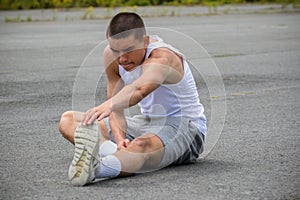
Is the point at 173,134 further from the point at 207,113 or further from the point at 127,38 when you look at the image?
the point at 207,113

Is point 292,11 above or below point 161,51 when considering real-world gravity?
below

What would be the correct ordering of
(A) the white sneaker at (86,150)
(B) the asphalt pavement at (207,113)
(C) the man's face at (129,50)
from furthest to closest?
1. (C) the man's face at (129,50)
2. (B) the asphalt pavement at (207,113)
3. (A) the white sneaker at (86,150)

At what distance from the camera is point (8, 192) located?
13.8 ft

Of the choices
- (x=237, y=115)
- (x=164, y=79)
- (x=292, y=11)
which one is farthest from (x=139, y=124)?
(x=292, y=11)

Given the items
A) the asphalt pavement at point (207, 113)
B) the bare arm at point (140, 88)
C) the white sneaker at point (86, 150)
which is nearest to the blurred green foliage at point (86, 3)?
the asphalt pavement at point (207, 113)

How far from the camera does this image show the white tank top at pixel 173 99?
15.6ft

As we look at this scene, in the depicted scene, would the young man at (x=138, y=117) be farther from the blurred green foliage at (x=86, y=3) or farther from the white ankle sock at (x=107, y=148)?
the blurred green foliage at (x=86, y=3)

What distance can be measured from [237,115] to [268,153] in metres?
1.71

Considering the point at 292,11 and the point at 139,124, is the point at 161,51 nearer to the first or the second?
the point at 139,124

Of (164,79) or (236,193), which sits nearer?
(236,193)

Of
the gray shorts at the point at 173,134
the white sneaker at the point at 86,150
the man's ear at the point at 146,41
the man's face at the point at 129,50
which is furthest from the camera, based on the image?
the gray shorts at the point at 173,134

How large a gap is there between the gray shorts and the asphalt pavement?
0.31 feet

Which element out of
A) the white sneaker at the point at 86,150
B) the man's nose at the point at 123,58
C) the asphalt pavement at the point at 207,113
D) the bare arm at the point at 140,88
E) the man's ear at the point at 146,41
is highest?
the man's ear at the point at 146,41

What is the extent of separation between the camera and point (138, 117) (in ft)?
16.3
